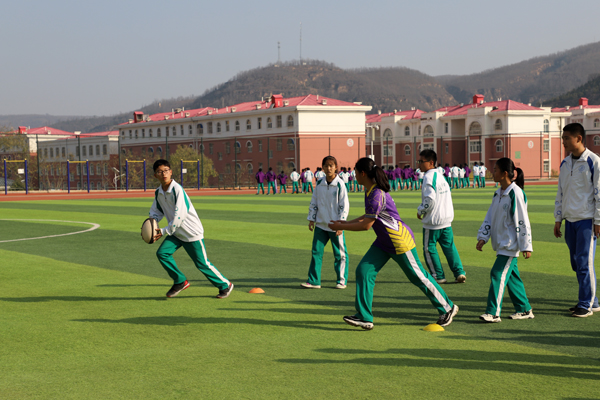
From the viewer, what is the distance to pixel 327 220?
8.58 meters

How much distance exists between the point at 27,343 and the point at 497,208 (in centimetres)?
479

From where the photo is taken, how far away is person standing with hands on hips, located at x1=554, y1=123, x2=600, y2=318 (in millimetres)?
6652

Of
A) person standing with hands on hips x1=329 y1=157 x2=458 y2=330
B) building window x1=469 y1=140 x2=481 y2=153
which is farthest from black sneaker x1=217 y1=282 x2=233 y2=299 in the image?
building window x1=469 y1=140 x2=481 y2=153

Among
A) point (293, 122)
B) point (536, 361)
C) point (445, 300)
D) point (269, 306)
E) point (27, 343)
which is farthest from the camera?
point (293, 122)

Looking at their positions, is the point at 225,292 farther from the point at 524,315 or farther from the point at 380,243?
the point at 524,315

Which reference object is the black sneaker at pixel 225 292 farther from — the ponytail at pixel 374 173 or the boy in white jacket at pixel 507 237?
the boy in white jacket at pixel 507 237

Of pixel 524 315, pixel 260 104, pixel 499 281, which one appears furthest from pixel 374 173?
pixel 260 104

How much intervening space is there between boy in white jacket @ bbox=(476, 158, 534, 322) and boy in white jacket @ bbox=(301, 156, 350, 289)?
2.31 meters

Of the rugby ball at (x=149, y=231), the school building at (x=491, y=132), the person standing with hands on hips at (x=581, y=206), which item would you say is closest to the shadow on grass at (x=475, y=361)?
the person standing with hands on hips at (x=581, y=206)

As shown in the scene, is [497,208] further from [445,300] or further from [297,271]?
[297,271]

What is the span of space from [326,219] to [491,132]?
84385 millimetres

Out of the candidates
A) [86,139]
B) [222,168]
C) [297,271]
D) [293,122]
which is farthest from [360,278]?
[86,139]

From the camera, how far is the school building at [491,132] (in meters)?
84.2

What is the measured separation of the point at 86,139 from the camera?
337 ft
